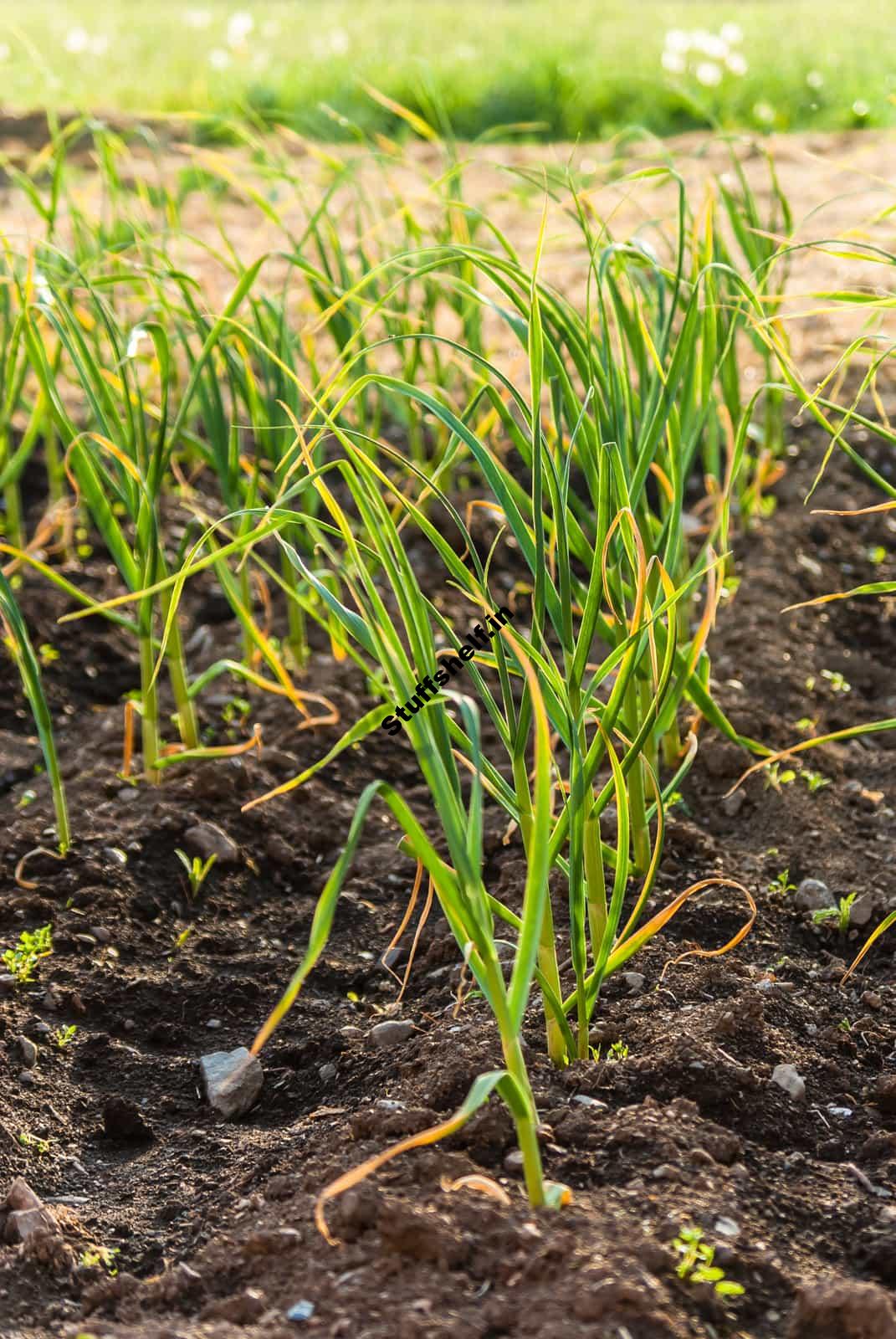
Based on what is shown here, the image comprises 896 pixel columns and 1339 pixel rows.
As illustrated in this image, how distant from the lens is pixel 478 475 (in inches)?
113

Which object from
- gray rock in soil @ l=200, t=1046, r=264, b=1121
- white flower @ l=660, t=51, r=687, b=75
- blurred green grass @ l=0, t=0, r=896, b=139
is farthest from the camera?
white flower @ l=660, t=51, r=687, b=75

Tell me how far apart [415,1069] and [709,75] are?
5.92m

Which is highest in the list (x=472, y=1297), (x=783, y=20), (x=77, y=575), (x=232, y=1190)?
(x=783, y=20)

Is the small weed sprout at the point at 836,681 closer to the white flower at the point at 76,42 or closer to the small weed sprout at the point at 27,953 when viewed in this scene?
the small weed sprout at the point at 27,953

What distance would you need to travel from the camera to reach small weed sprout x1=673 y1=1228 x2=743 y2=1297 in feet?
3.47

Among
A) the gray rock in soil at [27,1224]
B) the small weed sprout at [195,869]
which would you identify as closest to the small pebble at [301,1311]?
the gray rock in soil at [27,1224]

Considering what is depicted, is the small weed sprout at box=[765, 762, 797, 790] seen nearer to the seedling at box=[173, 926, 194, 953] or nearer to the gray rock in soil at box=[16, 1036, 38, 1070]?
the seedling at box=[173, 926, 194, 953]

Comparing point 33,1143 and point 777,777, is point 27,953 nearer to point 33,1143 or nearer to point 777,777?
point 33,1143

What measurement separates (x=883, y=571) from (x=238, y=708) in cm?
118

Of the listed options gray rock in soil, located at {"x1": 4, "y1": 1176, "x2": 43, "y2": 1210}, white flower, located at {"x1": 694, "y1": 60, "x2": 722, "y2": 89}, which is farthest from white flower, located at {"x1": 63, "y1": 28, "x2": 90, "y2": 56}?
gray rock in soil, located at {"x1": 4, "y1": 1176, "x2": 43, "y2": 1210}

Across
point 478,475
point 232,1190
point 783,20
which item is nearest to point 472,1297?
point 232,1190

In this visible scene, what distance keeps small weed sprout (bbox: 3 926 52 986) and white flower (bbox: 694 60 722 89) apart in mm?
5652

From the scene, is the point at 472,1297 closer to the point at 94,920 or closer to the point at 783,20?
the point at 94,920

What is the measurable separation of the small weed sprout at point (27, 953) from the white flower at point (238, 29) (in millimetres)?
5711
